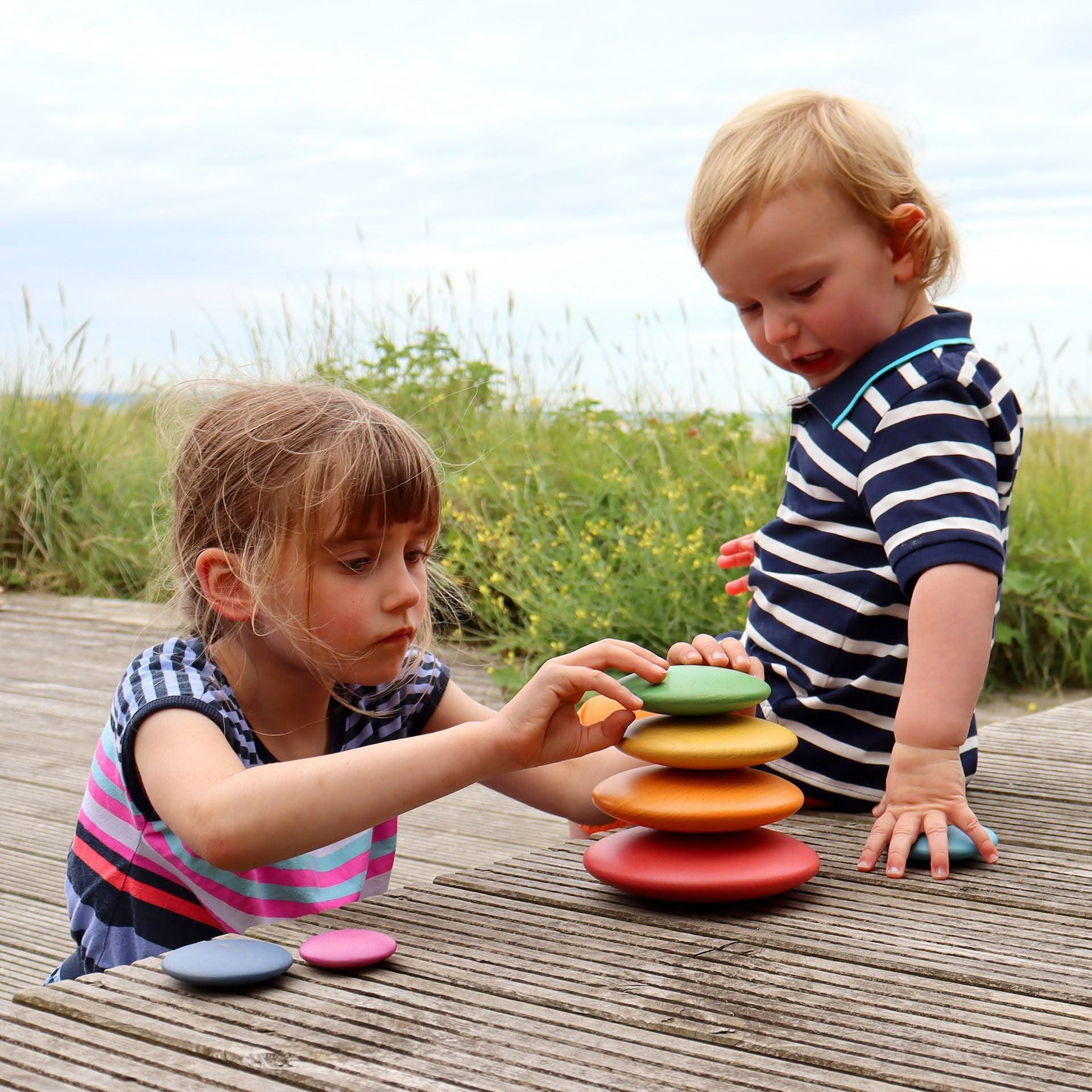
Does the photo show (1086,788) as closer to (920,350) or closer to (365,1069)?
(920,350)

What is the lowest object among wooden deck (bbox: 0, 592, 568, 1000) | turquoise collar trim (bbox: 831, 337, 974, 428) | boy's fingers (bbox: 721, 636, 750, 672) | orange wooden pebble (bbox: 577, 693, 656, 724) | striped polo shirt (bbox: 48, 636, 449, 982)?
wooden deck (bbox: 0, 592, 568, 1000)

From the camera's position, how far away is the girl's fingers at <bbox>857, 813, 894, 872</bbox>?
1.67m

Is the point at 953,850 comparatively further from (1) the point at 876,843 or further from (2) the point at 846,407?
(2) the point at 846,407

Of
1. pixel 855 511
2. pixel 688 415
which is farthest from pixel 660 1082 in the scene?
pixel 688 415

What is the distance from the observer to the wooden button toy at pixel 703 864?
57.7 inches

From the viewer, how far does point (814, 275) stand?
205cm

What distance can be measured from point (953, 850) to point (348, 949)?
82cm

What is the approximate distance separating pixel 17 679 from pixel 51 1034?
4.14 meters

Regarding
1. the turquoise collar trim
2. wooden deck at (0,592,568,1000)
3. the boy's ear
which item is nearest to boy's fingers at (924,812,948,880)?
the turquoise collar trim

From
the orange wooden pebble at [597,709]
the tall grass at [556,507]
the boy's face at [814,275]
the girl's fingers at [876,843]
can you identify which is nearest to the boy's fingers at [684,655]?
the orange wooden pebble at [597,709]

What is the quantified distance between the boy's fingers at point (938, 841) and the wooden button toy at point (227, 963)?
32.7 inches

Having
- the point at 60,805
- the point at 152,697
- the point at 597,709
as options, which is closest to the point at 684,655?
the point at 597,709

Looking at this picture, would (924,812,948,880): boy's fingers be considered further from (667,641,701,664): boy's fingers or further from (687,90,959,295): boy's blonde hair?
(687,90,959,295): boy's blonde hair

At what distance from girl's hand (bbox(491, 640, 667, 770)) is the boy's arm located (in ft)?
1.22
